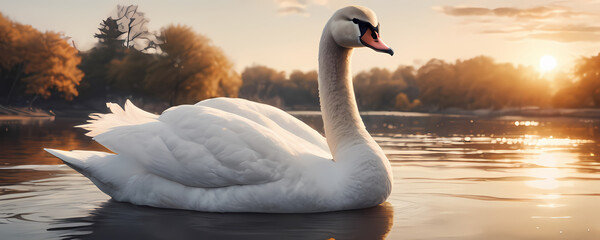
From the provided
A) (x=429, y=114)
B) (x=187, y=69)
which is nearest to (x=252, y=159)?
(x=187, y=69)

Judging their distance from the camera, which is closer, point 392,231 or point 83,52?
point 392,231

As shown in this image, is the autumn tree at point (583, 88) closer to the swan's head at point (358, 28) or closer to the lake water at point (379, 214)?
the lake water at point (379, 214)

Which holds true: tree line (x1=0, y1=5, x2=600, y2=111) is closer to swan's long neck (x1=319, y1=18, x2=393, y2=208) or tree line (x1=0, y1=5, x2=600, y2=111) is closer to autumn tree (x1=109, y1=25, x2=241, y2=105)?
autumn tree (x1=109, y1=25, x2=241, y2=105)

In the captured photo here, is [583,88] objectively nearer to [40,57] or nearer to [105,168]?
[40,57]

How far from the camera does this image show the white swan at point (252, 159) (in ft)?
21.1

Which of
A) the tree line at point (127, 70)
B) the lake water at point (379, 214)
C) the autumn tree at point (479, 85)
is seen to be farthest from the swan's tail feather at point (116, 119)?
the autumn tree at point (479, 85)

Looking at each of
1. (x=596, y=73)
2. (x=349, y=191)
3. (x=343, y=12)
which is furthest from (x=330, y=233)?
(x=596, y=73)

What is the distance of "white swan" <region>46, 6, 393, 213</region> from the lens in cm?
644

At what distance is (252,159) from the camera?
6.40 meters

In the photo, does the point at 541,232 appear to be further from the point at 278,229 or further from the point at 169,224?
the point at 169,224

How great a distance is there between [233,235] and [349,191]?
1.36 m

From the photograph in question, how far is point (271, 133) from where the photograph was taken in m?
6.77

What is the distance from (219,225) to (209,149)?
812 mm

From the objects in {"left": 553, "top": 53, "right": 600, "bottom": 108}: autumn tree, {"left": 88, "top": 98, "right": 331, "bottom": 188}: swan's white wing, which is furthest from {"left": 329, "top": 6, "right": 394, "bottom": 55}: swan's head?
{"left": 553, "top": 53, "right": 600, "bottom": 108}: autumn tree
